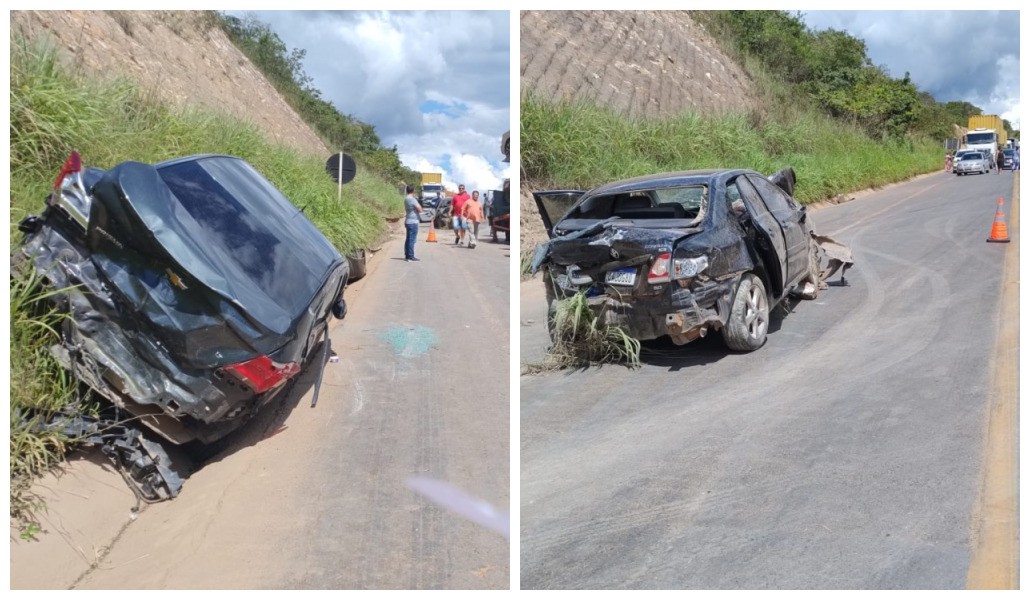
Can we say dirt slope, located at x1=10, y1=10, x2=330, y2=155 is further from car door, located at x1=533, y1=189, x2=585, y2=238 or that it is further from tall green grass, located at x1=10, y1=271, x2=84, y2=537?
car door, located at x1=533, y1=189, x2=585, y2=238

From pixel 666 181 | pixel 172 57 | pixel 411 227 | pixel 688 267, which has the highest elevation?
pixel 172 57

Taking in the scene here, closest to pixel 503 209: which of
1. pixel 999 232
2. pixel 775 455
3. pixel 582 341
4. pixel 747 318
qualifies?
pixel 582 341

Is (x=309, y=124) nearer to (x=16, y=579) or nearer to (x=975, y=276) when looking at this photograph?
(x=975, y=276)

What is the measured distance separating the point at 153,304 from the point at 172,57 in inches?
558

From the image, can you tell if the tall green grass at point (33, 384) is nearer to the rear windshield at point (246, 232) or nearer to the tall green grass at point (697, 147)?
the rear windshield at point (246, 232)

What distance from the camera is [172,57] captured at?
16.2 metres

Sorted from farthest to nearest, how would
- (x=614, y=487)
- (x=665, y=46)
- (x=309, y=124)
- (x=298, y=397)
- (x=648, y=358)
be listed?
(x=309, y=124) < (x=665, y=46) < (x=648, y=358) < (x=298, y=397) < (x=614, y=487)

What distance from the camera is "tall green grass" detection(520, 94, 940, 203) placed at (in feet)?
41.5

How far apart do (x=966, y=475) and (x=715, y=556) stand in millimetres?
1397

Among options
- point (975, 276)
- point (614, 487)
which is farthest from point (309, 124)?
point (614, 487)

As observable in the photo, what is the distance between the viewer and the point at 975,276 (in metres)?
8.16

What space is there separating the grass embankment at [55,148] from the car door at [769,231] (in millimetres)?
4776

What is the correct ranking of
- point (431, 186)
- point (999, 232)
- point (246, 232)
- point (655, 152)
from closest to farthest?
point (246, 232) < point (999, 232) < point (655, 152) < point (431, 186)

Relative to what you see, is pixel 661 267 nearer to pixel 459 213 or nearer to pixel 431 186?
pixel 459 213
